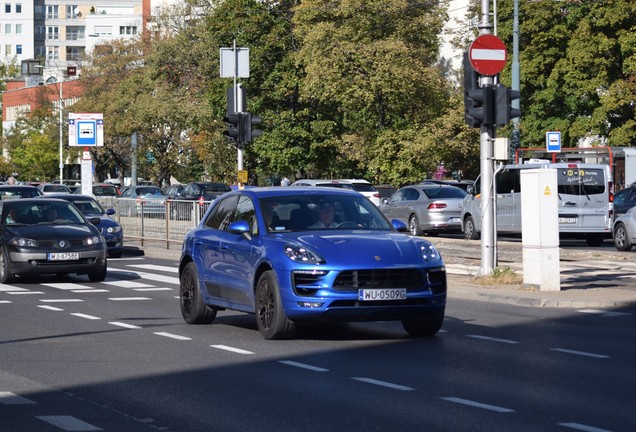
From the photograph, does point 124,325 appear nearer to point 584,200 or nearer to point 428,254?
point 428,254

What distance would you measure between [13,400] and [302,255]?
4290 mm

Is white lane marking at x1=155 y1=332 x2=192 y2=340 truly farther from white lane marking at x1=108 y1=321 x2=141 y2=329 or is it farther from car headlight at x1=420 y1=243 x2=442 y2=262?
car headlight at x1=420 y1=243 x2=442 y2=262

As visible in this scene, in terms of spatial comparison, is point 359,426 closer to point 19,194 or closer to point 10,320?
point 10,320

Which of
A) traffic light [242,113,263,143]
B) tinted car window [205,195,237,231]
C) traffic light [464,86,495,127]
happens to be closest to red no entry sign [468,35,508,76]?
traffic light [464,86,495,127]

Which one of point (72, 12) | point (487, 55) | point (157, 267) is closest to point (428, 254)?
point (487, 55)

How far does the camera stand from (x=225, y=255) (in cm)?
1543

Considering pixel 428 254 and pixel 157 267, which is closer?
pixel 428 254

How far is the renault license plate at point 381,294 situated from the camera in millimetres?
13602

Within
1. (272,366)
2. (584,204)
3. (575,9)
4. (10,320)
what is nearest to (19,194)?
(584,204)

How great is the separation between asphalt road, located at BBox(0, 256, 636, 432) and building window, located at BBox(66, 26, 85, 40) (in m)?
180

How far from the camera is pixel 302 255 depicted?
45.3 feet

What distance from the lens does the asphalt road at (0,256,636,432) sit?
9.23m

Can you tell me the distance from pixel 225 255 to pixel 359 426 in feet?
22.1

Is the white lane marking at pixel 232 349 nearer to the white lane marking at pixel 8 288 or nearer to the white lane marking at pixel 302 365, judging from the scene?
the white lane marking at pixel 302 365
